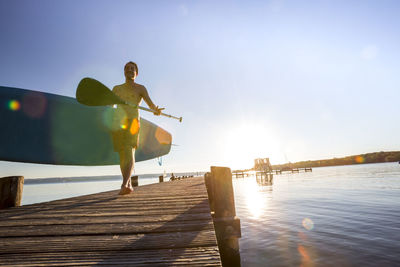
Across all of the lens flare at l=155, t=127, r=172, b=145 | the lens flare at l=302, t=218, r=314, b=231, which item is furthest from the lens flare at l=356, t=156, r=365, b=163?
the lens flare at l=155, t=127, r=172, b=145

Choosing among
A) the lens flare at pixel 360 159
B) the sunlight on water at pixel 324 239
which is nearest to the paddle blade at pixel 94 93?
the sunlight on water at pixel 324 239

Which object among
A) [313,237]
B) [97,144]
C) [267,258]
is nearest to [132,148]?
[267,258]

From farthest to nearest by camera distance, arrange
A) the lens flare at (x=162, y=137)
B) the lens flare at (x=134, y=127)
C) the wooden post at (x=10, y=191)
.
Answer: the lens flare at (x=162, y=137), the lens flare at (x=134, y=127), the wooden post at (x=10, y=191)

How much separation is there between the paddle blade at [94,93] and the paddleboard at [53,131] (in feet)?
14.1

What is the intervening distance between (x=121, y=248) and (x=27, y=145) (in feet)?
29.1

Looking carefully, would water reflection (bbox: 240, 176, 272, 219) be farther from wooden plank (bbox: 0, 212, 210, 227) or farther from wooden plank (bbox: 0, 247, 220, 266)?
wooden plank (bbox: 0, 247, 220, 266)

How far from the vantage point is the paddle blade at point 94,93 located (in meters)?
3.88

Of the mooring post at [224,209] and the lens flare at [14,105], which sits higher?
the lens flare at [14,105]

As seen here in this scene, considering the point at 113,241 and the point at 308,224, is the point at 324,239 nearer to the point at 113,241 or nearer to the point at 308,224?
the point at 308,224

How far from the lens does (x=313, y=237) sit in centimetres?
559

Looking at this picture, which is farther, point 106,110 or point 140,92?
point 106,110

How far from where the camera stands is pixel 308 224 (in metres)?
6.92

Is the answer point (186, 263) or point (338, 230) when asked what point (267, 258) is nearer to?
point (338, 230)

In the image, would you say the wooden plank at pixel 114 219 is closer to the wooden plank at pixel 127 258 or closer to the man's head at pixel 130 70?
the wooden plank at pixel 127 258
